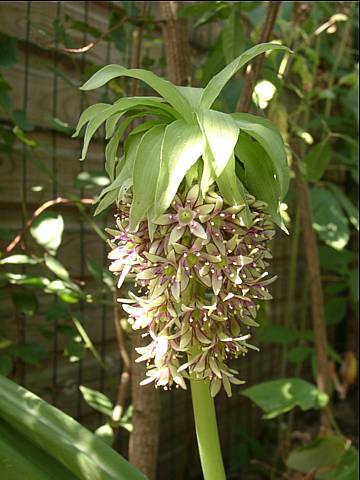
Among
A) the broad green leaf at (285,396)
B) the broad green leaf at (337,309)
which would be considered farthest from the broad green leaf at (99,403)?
the broad green leaf at (337,309)

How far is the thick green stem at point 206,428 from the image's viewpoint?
21.6 inches

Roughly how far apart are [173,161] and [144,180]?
0.09 ft

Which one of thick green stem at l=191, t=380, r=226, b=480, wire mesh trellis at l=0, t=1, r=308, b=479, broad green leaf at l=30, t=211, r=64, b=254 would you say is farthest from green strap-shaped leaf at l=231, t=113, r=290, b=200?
wire mesh trellis at l=0, t=1, r=308, b=479

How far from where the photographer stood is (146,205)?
496 millimetres

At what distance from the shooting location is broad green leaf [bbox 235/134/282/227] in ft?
1.72

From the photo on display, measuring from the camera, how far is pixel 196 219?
495 millimetres

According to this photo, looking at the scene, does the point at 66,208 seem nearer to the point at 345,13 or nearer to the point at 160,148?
the point at 345,13

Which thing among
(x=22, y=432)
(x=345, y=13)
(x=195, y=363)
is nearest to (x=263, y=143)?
(x=195, y=363)

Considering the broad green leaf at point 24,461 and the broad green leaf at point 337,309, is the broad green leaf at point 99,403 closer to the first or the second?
the broad green leaf at point 24,461

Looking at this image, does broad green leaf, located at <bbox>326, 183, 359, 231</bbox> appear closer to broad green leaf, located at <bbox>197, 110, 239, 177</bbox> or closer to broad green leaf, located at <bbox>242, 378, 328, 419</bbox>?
broad green leaf, located at <bbox>242, 378, 328, 419</bbox>

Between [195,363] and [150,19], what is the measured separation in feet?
2.69

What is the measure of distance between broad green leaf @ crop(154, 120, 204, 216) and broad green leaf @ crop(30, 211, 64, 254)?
0.63m

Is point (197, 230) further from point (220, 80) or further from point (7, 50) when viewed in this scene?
point (7, 50)

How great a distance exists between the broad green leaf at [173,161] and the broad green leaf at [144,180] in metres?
0.01
